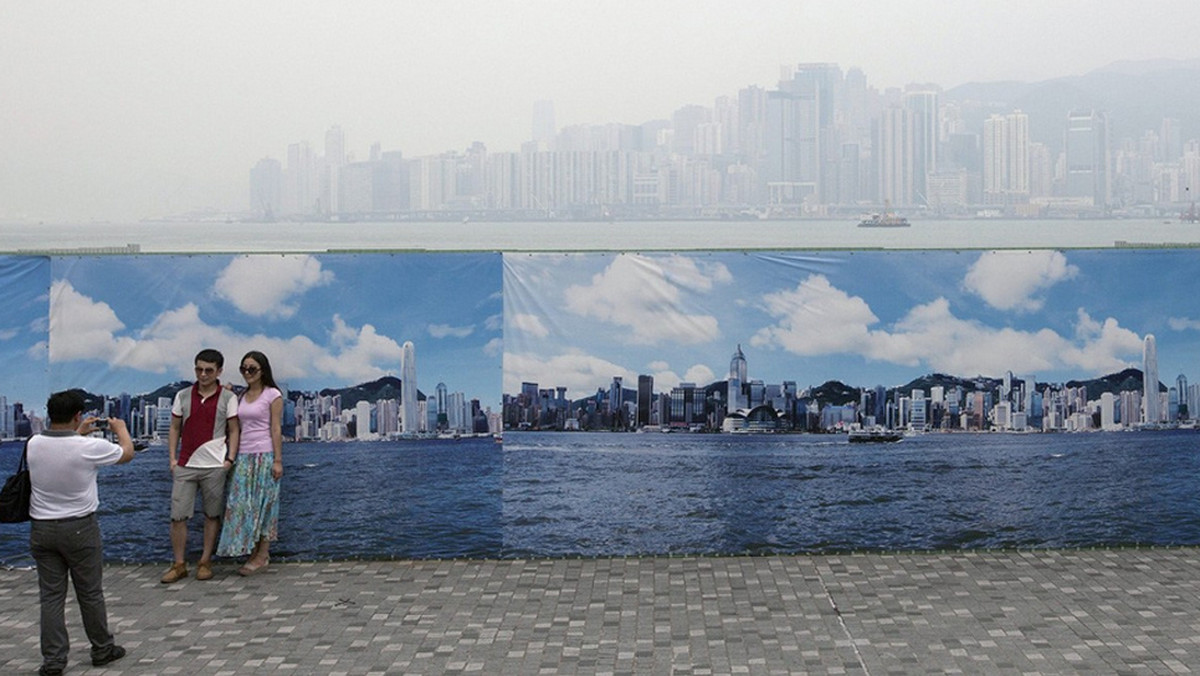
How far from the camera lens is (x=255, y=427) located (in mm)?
8398

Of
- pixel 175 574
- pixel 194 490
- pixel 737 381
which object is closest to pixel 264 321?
pixel 194 490

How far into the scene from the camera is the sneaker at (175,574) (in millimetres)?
8156

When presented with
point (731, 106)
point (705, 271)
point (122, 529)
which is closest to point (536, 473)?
point (705, 271)

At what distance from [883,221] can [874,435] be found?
216 centimetres

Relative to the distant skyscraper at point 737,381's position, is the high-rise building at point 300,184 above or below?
above

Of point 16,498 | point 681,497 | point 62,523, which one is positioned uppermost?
point 16,498

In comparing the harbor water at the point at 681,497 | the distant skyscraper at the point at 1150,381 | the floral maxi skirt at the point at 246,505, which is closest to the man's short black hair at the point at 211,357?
the floral maxi skirt at the point at 246,505

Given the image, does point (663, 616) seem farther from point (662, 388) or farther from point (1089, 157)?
point (1089, 157)

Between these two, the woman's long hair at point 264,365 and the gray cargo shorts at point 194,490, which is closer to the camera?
the gray cargo shorts at point 194,490

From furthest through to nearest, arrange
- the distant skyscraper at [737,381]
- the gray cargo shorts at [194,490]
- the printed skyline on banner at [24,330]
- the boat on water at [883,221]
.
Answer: the boat on water at [883,221]
the distant skyscraper at [737,381]
the printed skyline on banner at [24,330]
the gray cargo shorts at [194,490]

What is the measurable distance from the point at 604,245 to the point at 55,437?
4357 millimetres

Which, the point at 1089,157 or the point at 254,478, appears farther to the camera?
the point at 1089,157

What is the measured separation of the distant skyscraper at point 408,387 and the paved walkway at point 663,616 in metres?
0.92

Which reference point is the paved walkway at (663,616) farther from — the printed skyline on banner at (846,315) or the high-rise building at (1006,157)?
the high-rise building at (1006,157)
